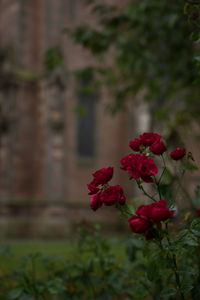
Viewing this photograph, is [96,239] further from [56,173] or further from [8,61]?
[8,61]

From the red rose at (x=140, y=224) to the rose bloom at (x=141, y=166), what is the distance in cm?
20

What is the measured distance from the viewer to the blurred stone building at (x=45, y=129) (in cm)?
1449

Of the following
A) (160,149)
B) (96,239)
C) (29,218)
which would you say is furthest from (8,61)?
(160,149)

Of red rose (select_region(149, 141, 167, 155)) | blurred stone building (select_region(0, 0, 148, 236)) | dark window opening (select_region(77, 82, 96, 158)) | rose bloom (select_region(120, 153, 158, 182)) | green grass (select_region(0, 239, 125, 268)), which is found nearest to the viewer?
rose bloom (select_region(120, 153, 158, 182))

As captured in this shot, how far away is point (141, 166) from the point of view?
6.38 feet

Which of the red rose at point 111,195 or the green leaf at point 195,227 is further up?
the red rose at point 111,195

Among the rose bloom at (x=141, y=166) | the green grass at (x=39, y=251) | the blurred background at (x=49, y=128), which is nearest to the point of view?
the rose bloom at (x=141, y=166)

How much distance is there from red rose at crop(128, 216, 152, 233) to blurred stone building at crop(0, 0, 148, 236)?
1119 cm

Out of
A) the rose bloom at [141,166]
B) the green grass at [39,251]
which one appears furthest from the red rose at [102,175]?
the green grass at [39,251]

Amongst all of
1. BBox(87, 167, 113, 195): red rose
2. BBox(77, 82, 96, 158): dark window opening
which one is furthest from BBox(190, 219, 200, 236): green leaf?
BBox(77, 82, 96, 158): dark window opening

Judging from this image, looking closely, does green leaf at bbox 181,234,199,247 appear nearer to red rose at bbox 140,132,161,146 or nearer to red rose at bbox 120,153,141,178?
red rose at bbox 120,153,141,178

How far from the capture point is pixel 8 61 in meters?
16.2

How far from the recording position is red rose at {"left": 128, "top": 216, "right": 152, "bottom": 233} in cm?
184

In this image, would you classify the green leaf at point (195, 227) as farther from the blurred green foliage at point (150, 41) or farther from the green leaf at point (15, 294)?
the blurred green foliage at point (150, 41)
